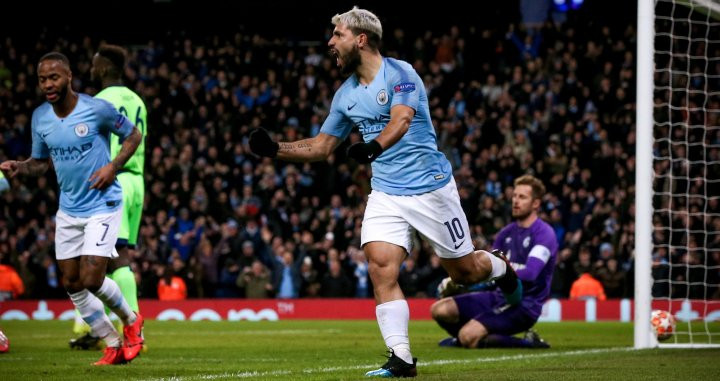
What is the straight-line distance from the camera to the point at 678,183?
70.6 ft

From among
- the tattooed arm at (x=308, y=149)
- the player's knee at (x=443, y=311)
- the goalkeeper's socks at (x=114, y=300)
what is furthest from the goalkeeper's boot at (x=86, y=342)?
the tattooed arm at (x=308, y=149)

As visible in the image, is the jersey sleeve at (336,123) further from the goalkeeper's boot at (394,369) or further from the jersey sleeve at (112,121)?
the jersey sleeve at (112,121)

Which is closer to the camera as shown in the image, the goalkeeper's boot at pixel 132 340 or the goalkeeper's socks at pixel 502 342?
the goalkeeper's boot at pixel 132 340

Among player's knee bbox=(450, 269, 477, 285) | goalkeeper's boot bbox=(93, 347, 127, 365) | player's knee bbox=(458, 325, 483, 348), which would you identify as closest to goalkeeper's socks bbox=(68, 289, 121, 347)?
goalkeeper's boot bbox=(93, 347, 127, 365)

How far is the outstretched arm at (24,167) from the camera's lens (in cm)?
891

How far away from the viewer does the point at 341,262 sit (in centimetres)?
2103

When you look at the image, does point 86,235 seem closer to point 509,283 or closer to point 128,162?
point 128,162

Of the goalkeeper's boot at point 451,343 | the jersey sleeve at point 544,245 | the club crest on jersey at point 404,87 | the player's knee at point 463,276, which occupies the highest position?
the club crest on jersey at point 404,87

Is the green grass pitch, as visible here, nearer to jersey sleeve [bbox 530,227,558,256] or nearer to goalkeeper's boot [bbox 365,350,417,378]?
goalkeeper's boot [bbox 365,350,417,378]

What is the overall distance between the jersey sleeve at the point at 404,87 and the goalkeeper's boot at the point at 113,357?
3.06 meters

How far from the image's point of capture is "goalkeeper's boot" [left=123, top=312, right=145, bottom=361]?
8523 mm

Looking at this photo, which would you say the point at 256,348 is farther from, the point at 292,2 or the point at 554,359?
the point at 292,2

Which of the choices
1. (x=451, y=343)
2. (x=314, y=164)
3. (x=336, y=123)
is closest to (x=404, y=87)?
(x=336, y=123)

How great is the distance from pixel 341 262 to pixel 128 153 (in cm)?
1245
